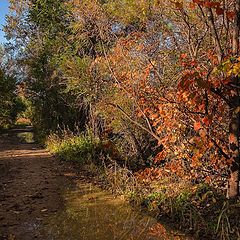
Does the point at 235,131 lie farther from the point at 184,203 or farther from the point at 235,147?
the point at 184,203

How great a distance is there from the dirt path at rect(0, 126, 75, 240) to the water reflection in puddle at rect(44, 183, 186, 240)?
33cm

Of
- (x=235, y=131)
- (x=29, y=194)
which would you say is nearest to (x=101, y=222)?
(x=29, y=194)

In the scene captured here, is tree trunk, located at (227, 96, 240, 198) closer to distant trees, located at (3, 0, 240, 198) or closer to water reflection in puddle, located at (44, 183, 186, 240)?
distant trees, located at (3, 0, 240, 198)

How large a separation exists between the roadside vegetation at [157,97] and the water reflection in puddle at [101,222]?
1.57ft

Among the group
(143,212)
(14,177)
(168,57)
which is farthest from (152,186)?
(14,177)

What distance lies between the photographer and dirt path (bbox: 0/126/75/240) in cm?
679

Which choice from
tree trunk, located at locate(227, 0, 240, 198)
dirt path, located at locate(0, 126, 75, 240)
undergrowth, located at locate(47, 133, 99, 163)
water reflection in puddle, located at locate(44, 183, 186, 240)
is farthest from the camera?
undergrowth, located at locate(47, 133, 99, 163)

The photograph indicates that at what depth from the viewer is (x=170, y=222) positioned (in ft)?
23.2

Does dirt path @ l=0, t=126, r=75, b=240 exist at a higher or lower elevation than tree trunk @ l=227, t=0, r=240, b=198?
lower

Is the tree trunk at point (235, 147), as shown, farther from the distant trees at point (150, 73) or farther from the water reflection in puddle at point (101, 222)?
the water reflection in puddle at point (101, 222)

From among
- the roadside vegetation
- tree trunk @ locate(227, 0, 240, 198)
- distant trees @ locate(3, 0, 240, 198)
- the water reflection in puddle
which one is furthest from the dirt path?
tree trunk @ locate(227, 0, 240, 198)

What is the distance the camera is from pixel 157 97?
8492mm

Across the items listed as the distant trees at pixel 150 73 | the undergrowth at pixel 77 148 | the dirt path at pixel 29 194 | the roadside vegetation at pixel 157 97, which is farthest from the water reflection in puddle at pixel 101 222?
the undergrowth at pixel 77 148

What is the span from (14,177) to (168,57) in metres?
6.29
